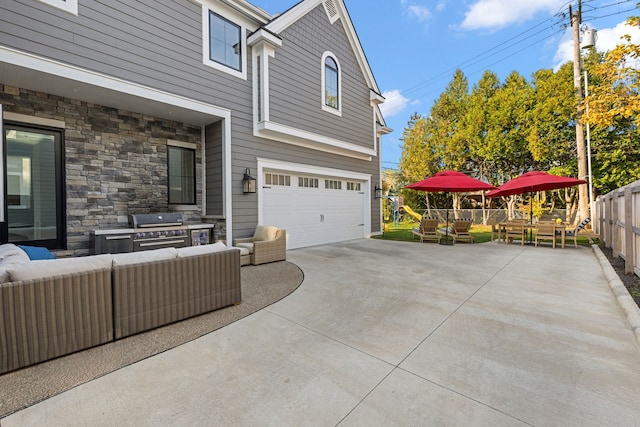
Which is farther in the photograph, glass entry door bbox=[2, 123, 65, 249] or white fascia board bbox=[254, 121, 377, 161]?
white fascia board bbox=[254, 121, 377, 161]

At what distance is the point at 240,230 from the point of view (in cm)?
698

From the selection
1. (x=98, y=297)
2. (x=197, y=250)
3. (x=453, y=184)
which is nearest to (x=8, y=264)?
(x=98, y=297)

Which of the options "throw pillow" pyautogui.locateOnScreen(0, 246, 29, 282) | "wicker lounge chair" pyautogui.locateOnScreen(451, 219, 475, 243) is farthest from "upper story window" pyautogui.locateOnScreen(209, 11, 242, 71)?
"wicker lounge chair" pyautogui.locateOnScreen(451, 219, 475, 243)

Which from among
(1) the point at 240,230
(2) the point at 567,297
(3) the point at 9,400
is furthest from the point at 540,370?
(1) the point at 240,230

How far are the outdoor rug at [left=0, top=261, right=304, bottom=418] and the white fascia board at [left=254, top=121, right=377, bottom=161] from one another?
4852 millimetres

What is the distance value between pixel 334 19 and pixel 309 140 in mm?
4604

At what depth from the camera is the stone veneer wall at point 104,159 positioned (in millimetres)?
5340

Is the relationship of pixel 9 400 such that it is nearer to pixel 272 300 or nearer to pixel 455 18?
pixel 272 300

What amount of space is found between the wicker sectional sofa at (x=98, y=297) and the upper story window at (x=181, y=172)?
4164mm

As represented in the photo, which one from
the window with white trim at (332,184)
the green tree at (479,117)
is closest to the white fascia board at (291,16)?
the window with white trim at (332,184)

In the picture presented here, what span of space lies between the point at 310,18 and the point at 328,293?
336 inches

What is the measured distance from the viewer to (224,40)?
6.82 meters

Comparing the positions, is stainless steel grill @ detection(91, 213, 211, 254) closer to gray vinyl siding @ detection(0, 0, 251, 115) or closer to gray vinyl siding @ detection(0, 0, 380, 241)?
gray vinyl siding @ detection(0, 0, 380, 241)

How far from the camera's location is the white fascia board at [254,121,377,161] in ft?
24.4
